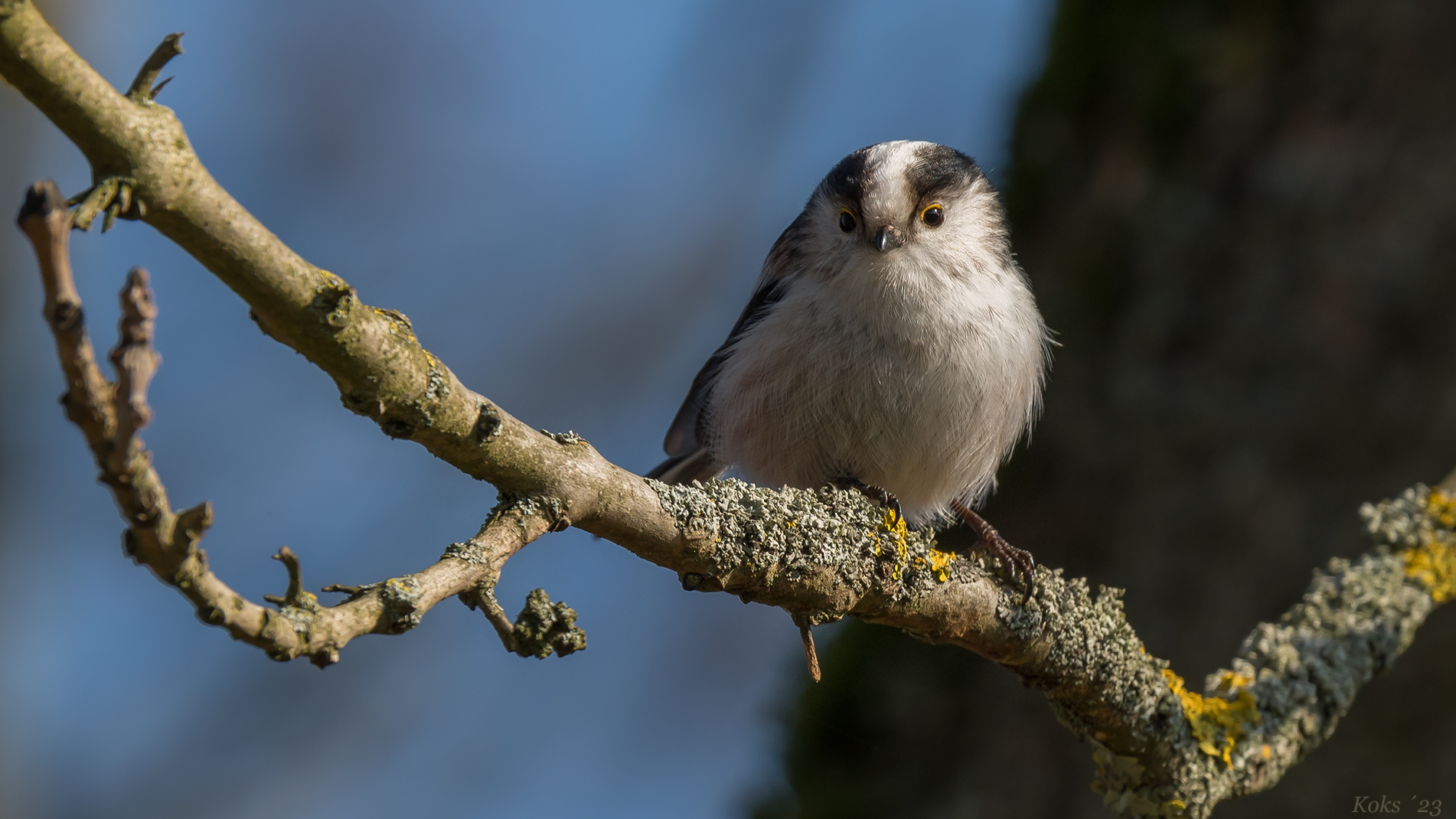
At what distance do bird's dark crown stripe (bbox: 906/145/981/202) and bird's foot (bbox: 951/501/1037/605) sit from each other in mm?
1077

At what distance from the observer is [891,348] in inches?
127

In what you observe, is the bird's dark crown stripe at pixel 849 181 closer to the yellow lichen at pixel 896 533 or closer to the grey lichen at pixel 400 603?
the yellow lichen at pixel 896 533

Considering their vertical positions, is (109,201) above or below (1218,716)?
below

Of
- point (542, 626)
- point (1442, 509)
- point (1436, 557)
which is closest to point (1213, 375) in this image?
point (1442, 509)

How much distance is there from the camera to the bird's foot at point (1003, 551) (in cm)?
280

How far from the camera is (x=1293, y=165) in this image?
411 centimetres

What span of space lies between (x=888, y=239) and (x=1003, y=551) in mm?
983

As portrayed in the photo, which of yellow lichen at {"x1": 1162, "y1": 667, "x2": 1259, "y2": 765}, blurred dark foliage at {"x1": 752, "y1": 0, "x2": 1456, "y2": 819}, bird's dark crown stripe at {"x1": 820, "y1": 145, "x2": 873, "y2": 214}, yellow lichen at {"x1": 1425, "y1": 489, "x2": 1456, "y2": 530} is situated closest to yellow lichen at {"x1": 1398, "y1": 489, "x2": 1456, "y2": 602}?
yellow lichen at {"x1": 1425, "y1": 489, "x2": 1456, "y2": 530}

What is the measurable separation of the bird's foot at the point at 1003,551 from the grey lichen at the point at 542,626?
1.41 meters

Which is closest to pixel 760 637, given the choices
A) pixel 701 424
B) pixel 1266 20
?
pixel 701 424

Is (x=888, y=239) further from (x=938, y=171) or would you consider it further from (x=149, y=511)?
(x=149, y=511)

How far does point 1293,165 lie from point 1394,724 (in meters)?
2.00

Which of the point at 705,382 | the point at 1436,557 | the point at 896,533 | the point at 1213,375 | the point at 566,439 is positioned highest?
the point at 1213,375

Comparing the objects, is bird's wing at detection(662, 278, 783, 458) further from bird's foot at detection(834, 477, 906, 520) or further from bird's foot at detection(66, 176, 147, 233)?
bird's foot at detection(66, 176, 147, 233)
